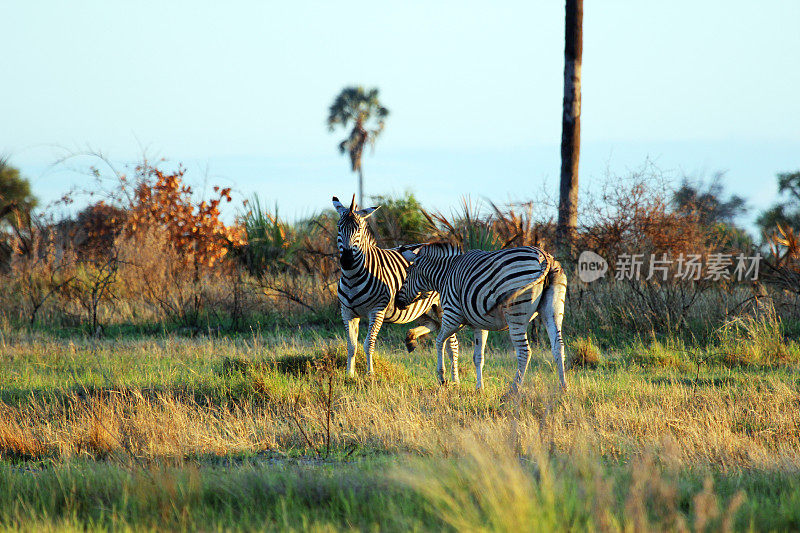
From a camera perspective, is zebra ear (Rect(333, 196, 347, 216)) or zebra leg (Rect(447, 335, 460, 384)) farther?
zebra ear (Rect(333, 196, 347, 216))

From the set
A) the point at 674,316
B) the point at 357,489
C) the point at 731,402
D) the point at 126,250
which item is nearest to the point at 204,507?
the point at 357,489

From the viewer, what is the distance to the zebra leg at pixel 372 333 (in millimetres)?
9492

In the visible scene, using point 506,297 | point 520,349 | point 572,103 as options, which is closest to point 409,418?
point 520,349

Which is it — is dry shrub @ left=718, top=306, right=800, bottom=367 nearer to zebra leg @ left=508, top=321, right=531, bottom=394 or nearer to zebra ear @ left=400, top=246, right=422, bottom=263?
zebra leg @ left=508, top=321, right=531, bottom=394

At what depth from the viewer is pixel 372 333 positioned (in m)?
9.77

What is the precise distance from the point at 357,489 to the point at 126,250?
1422cm

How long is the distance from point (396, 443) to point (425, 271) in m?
3.93

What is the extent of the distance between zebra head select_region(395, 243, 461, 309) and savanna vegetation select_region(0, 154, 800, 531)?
1097 millimetres

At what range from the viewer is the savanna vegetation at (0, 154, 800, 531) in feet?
13.9

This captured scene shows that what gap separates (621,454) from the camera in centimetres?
585

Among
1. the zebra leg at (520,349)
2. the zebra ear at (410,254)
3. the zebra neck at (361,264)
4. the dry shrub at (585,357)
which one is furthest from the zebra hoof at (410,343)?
the dry shrub at (585,357)

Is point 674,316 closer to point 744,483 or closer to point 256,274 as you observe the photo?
point 744,483

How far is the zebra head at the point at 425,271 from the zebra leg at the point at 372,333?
1.28ft

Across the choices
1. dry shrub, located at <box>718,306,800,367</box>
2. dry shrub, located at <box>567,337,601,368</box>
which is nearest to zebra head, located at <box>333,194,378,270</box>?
dry shrub, located at <box>567,337,601,368</box>
